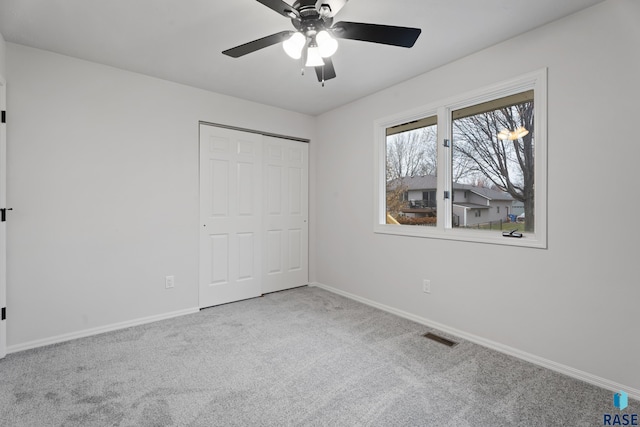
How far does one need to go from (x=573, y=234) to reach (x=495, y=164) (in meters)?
0.81

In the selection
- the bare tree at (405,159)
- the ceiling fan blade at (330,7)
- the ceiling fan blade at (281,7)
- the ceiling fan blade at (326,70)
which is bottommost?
the bare tree at (405,159)

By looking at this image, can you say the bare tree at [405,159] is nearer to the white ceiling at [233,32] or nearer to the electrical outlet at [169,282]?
the white ceiling at [233,32]

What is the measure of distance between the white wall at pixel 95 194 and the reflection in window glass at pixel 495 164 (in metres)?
2.73

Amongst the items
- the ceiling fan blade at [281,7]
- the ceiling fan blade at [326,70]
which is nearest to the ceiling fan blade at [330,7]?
the ceiling fan blade at [281,7]

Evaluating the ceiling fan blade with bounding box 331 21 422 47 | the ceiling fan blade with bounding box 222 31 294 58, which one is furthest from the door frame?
the ceiling fan blade with bounding box 331 21 422 47

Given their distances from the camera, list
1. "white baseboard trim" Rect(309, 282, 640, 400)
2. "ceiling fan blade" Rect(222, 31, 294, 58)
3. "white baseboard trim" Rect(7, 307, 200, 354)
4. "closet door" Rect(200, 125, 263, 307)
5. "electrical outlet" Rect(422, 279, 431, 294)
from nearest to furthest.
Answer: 1. "ceiling fan blade" Rect(222, 31, 294, 58)
2. "white baseboard trim" Rect(309, 282, 640, 400)
3. "white baseboard trim" Rect(7, 307, 200, 354)
4. "electrical outlet" Rect(422, 279, 431, 294)
5. "closet door" Rect(200, 125, 263, 307)

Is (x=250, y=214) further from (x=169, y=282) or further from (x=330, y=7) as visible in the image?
(x=330, y=7)

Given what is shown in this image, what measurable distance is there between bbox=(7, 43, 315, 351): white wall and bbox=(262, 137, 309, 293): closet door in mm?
951

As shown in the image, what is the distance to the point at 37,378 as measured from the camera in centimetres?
210

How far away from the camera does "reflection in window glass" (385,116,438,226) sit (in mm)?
3154

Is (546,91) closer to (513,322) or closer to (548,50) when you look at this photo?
(548,50)

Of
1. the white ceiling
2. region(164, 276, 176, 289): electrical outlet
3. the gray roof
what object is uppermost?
the white ceiling

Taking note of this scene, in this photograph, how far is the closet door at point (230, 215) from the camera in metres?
3.53

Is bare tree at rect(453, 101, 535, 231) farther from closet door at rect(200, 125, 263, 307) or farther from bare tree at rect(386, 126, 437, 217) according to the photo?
closet door at rect(200, 125, 263, 307)
